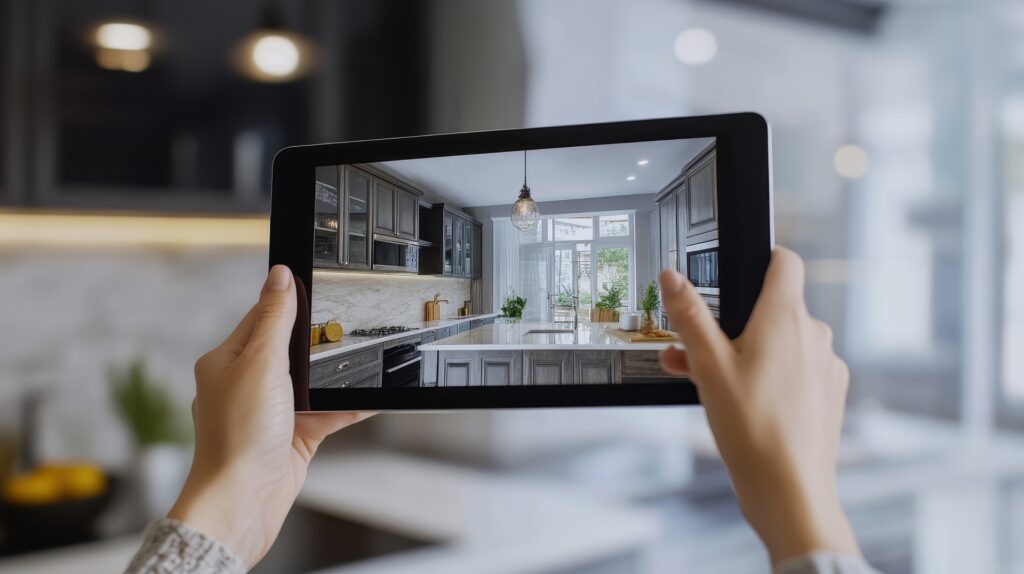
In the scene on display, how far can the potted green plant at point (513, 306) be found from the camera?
1.94 ft

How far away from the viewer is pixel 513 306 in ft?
1.97

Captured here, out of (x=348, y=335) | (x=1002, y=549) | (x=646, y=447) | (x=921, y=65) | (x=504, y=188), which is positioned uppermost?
(x=921, y=65)

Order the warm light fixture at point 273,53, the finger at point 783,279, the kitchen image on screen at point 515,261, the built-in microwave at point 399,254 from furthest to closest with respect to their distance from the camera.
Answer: the warm light fixture at point 273,53 < the built-in microwave at point 399,254 < the kitchen image on screen at point 515,261 < the finger at point 783,279

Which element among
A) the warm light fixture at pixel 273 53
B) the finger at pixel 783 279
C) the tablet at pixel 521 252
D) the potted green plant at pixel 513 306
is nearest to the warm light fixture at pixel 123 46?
the warm light fixture at pixel 273 53

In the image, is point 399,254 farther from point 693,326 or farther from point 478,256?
point 693,326

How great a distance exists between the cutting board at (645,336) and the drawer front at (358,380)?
0.26 metres

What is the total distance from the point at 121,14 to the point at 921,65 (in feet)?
6.78

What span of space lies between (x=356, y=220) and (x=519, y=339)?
22cm

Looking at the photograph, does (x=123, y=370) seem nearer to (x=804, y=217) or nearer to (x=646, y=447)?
(x=646, y=447)

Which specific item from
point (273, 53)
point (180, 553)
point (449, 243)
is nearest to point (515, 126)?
point (273, 53)

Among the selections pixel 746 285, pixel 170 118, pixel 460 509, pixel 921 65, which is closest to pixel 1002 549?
pixel 921 65

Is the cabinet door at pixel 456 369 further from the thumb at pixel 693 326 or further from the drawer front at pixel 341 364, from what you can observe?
the thumb at pixel 693 326

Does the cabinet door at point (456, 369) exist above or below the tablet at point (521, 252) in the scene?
below

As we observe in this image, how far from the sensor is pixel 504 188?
572 millimetres
